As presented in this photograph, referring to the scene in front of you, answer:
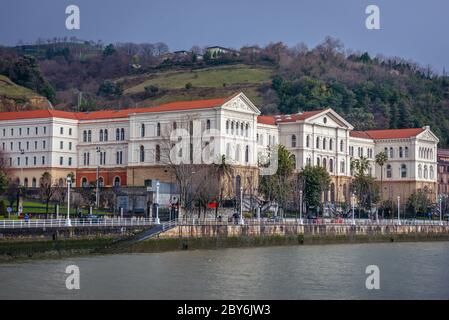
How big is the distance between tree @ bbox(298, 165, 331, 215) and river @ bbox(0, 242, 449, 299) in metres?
42.4

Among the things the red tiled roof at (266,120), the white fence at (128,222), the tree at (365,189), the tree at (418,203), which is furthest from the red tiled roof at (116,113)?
the tree at (418,203)

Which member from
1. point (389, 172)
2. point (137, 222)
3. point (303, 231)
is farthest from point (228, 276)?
→ point (389, 172)

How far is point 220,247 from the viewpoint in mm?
81125

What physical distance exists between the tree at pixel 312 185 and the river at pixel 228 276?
4244 cm

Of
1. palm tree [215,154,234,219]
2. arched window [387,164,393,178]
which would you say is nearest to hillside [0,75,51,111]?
palm tree [215,154,234,219]

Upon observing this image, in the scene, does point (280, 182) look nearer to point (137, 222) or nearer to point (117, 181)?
point (117, 181)

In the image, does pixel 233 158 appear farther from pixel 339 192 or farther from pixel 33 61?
pixel 33 61

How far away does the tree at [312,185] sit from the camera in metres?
120

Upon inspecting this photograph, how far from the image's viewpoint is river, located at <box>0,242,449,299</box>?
163 feet

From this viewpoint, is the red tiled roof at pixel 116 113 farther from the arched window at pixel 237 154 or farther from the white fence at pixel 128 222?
the white fence at pixel 128 222

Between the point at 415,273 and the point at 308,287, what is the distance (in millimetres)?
11832

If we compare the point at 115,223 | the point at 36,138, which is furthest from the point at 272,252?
the point at 36,138

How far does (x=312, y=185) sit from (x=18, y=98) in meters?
53.7

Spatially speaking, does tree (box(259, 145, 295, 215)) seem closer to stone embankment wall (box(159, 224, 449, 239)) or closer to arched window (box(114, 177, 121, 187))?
stone embankment wall (box(159, 224, 449, 239))
